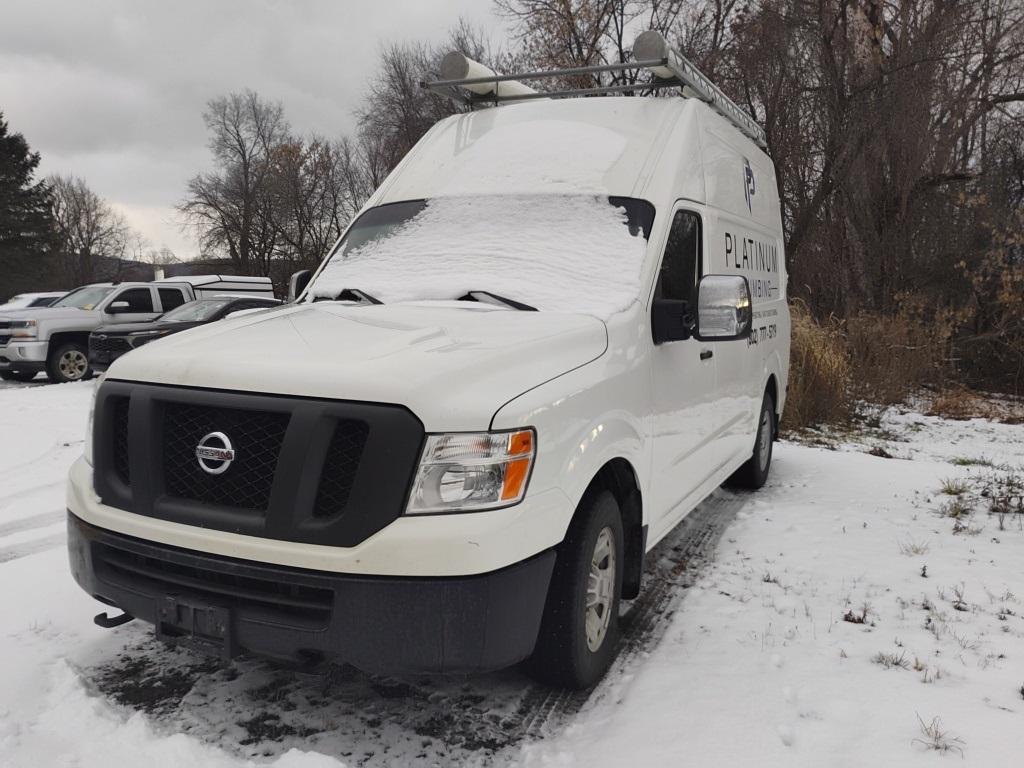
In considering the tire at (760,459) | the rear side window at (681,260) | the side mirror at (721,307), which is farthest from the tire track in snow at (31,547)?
the tire at (760,459)

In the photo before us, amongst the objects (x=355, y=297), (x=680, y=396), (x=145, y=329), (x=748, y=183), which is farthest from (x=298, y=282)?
(x=145, y=329)

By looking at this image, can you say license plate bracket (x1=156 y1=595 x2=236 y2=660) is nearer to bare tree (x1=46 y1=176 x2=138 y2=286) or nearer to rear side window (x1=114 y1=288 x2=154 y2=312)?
rear side window (x1=114 y1=288 x2=154 y2=312)

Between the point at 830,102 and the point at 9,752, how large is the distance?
17667mm

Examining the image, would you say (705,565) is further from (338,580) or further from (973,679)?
(338,580)

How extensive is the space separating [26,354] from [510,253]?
544 inches

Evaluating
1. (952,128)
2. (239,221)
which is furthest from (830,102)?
(239,221)

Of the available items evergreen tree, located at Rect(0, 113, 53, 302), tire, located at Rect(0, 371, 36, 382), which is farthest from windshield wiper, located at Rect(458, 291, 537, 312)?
evergreen tree, located at Rect(0, 113, 53, 302)

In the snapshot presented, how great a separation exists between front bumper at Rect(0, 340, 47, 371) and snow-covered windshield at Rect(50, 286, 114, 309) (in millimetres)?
1263

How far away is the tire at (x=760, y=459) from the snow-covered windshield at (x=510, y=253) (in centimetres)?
288

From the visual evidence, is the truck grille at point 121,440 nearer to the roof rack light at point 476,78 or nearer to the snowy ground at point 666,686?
the snowy ground at point 666,686

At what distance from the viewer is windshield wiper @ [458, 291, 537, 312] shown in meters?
3.39

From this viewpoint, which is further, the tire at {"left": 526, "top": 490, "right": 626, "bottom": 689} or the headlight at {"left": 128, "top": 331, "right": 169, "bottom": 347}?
the headlight at {"left": 128, "top": 331, "right": 169, "bottom": 347}

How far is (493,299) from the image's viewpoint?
348 cm

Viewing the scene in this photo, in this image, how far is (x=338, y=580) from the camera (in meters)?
2.33
